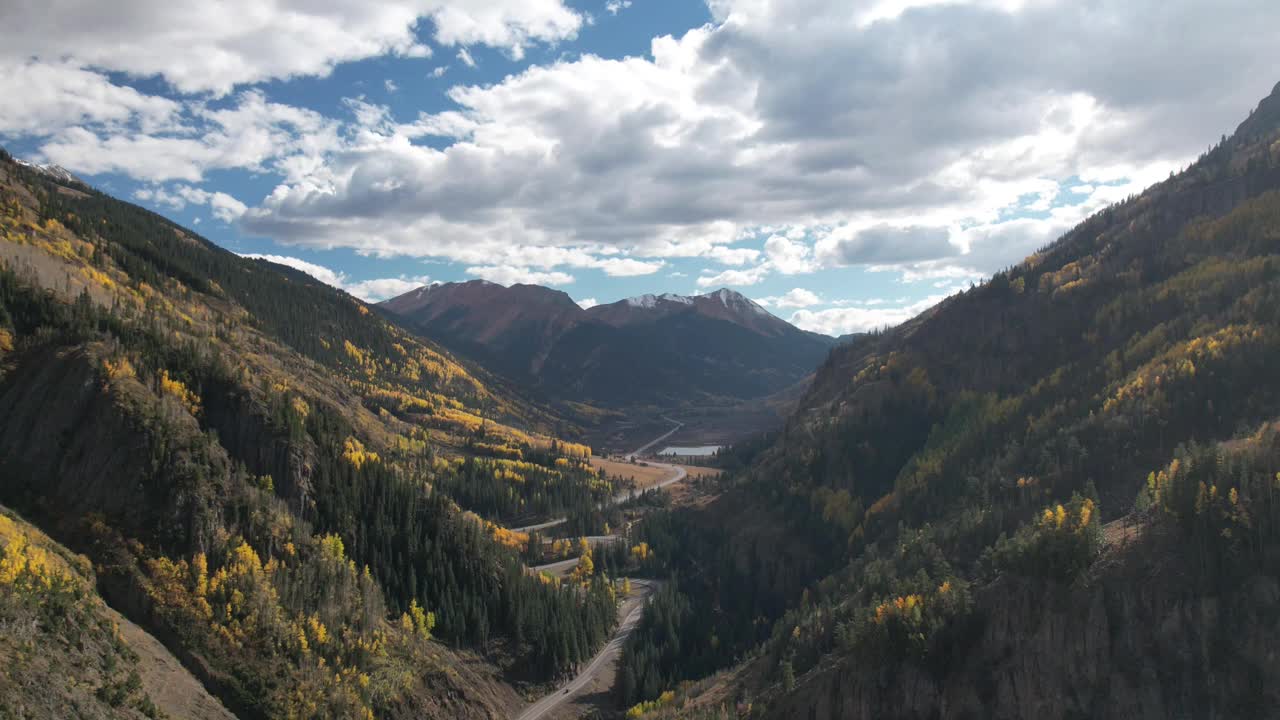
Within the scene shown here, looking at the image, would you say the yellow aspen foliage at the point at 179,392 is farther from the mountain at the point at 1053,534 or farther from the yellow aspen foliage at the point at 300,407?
the mountain at the point at 1053,534

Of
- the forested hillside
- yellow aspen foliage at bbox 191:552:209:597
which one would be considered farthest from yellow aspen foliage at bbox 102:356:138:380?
yellow aspen foliage at bbox 191:552:209:597

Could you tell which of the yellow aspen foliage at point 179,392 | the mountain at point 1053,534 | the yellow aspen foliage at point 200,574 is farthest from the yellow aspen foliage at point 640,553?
the yellow aspen foliage at point 200,574

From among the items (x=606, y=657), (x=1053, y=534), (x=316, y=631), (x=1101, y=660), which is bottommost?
(x=606, y=657)

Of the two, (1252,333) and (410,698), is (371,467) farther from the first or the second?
(1252,333)

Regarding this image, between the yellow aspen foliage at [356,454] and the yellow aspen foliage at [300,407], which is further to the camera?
the yellow aspen foliage at [356,454]

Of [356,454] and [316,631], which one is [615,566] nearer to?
[356,454]

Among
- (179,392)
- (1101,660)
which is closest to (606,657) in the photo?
(1101,660)
